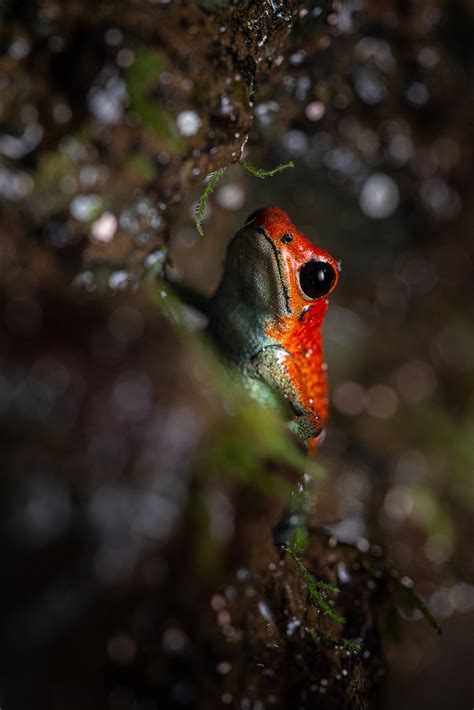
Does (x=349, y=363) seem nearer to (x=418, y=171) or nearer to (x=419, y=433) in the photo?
(x=419, y=433)

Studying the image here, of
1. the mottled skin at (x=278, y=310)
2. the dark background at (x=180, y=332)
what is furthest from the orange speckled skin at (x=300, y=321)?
the dark background at (x=180, y=332)

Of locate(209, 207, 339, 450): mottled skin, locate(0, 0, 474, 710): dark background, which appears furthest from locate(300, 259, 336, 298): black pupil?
locate(0, 0, 474, 710): dark background

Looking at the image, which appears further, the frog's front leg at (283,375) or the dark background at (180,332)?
the dark background at (180,332)

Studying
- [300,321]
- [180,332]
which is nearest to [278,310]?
[300,321]

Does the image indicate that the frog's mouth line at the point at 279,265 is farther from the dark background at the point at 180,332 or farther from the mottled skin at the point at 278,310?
the dark background at the point at 180,332

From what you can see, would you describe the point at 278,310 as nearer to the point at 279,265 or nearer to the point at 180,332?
the point at 279,265

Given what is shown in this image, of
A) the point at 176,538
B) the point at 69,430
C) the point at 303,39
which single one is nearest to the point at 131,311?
the point at 69,430
